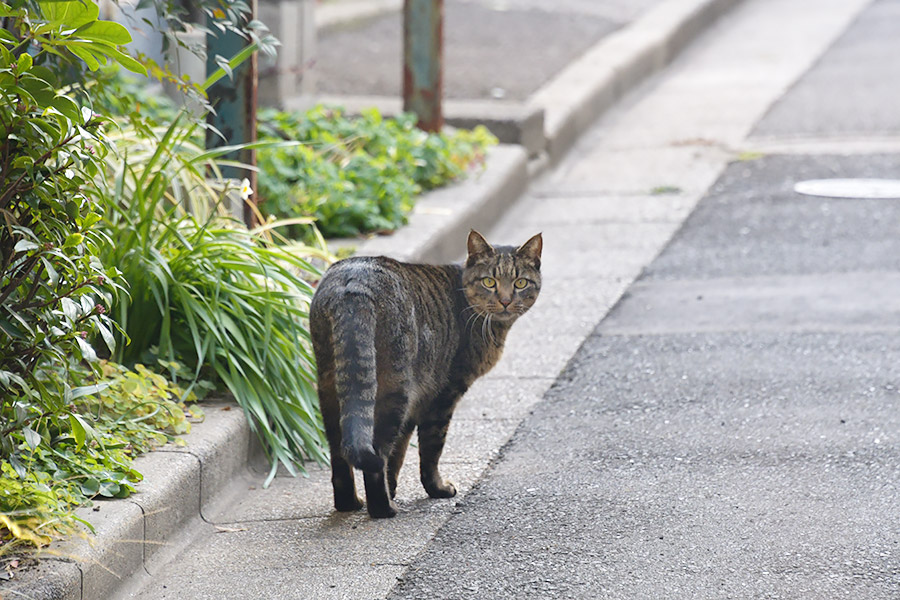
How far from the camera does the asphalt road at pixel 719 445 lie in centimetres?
374

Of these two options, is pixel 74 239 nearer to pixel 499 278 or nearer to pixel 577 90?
pixel 499 278

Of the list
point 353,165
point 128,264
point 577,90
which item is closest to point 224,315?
point 128,264

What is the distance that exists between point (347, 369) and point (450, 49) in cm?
918

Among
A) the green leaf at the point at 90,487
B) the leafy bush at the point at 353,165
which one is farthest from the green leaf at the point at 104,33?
the leafy bush at the point at 353,165

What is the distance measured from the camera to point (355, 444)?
3.78 m

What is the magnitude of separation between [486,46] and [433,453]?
9124 millimetres

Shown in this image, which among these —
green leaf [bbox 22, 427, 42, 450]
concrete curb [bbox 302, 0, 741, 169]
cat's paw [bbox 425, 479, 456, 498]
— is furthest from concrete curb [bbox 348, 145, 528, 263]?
green leaf [bbox 22, 427, 42, 450]

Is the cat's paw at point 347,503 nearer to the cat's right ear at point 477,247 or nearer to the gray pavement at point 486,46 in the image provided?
the cat's right ear at point 477,247

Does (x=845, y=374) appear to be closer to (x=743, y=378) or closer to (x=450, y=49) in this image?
(x=743, y=378)

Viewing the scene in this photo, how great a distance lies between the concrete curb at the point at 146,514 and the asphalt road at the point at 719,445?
2.64 feet

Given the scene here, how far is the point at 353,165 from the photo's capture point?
734 centimetres

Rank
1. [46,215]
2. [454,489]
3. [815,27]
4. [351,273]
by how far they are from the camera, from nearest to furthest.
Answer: [46,215]
[351,273]
[454,489]
[815,27]

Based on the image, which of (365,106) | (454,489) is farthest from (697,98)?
(454,489)

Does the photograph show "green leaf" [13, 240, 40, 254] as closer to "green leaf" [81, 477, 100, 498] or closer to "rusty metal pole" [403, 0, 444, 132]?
"green leaf" [81, 477, 100, 498]
